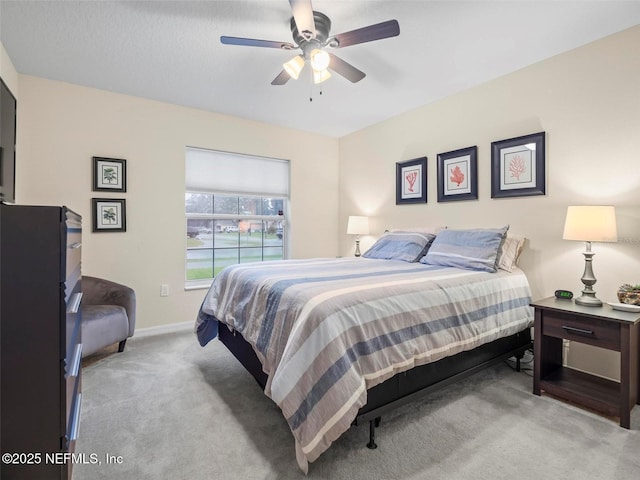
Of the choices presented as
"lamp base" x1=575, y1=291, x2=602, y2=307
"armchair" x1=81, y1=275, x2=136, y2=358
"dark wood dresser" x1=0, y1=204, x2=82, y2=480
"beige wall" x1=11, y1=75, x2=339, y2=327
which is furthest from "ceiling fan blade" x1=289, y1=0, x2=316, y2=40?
"armchair" x1=81, y1=275, x2=136, y2=358

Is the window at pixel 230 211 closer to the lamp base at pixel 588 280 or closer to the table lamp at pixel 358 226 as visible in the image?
the table lamp at pixel 358 226

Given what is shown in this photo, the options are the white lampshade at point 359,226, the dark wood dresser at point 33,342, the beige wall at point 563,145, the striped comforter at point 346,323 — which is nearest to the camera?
the dark wood dresser at point 33,342

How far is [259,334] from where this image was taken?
73.0 inches

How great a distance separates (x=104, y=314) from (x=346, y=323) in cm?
216

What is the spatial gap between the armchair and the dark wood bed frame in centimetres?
84

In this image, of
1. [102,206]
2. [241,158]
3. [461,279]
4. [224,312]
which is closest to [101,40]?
[102,206]

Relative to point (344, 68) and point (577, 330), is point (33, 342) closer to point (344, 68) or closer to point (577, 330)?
point (344, 68)

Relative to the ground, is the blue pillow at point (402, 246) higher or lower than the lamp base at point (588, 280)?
higher

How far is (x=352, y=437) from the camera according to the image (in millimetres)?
1706

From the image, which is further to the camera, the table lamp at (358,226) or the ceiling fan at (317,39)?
the table lamp at (358,226)

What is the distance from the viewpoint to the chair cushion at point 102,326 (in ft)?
7.98

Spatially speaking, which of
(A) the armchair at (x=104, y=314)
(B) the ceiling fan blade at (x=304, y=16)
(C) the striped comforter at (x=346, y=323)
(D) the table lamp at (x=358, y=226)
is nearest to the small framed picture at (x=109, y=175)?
(A) the armchair at (x=104, y=314)

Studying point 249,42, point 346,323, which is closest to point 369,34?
point 249,42

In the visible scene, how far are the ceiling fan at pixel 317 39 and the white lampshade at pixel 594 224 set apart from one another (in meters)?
1.66
